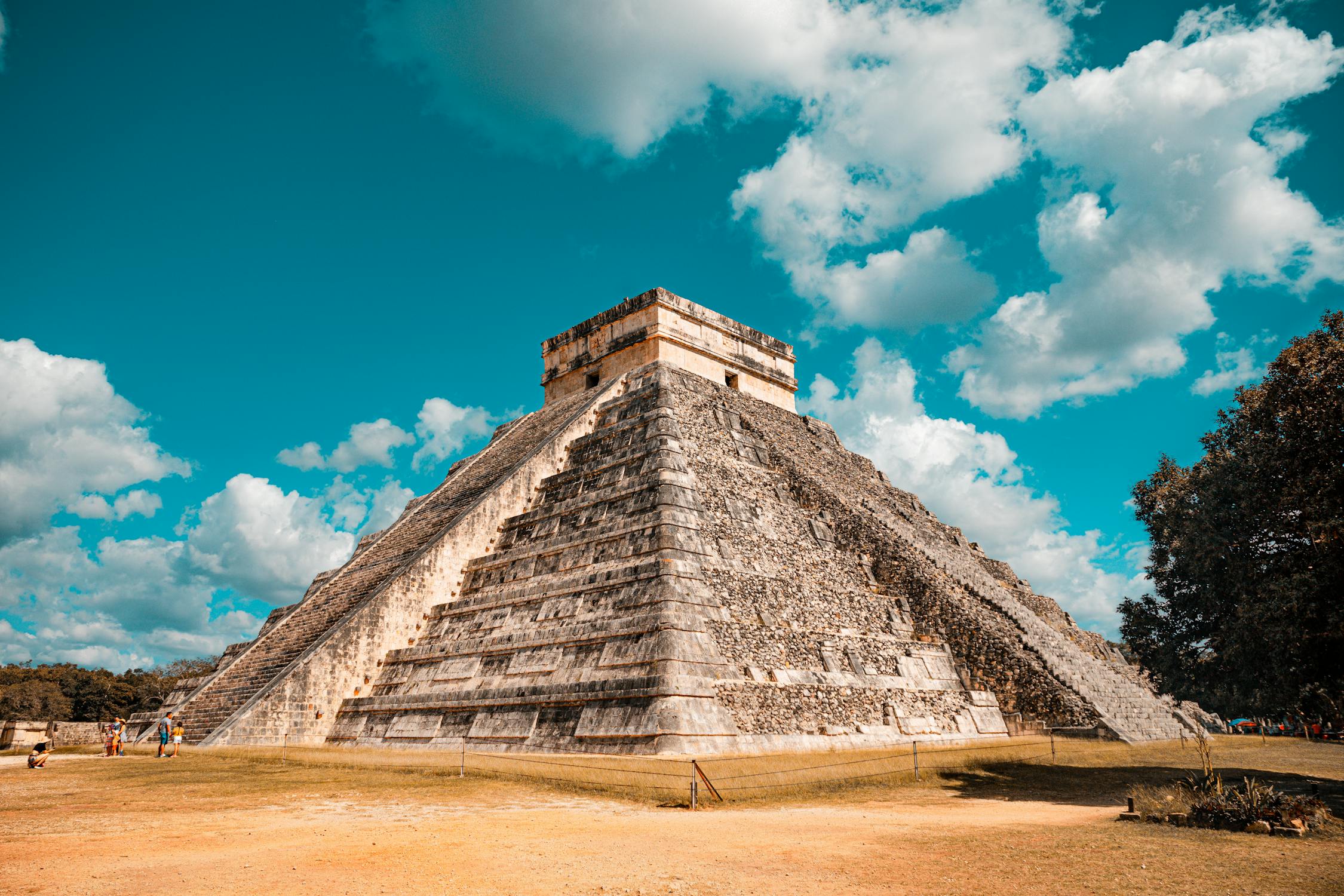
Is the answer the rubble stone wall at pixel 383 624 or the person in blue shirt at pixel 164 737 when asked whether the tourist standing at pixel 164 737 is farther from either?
the rubble stone wall at pixel 383 624

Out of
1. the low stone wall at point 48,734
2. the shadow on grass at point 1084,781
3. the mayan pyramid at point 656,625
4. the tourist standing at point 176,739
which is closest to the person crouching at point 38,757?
the tourist standing at point 176,739

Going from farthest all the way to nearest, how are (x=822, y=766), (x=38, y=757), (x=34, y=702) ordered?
(x=34, y=702) → (x=38, y=757) → (x=822, y=766)

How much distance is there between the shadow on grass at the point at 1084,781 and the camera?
390 inches

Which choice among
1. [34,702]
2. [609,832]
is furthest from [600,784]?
[34,702]

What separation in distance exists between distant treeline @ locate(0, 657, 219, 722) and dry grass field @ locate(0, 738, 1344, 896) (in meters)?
20.8

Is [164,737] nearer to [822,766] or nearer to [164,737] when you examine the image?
[164,737]

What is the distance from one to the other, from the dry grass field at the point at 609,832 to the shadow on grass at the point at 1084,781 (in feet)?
0.18

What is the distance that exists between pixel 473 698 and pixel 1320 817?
9.90 metres

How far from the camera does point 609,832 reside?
6.83m

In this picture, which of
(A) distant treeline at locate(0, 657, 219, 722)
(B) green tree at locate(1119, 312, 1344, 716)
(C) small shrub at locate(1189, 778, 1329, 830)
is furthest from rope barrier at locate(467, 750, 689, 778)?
(A) distant treeline at locate(0, 657, 219, 722)

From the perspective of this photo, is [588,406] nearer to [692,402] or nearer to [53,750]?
[692,402]

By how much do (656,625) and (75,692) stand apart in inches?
1254

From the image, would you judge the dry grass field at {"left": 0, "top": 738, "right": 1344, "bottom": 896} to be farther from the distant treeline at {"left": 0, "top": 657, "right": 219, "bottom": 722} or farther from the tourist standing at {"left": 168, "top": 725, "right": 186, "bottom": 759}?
the distant treeline at {"left": 0, "top": 657, "right": 219, "bottom": 722}

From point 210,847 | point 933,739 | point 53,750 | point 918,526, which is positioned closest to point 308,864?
point 210,847
